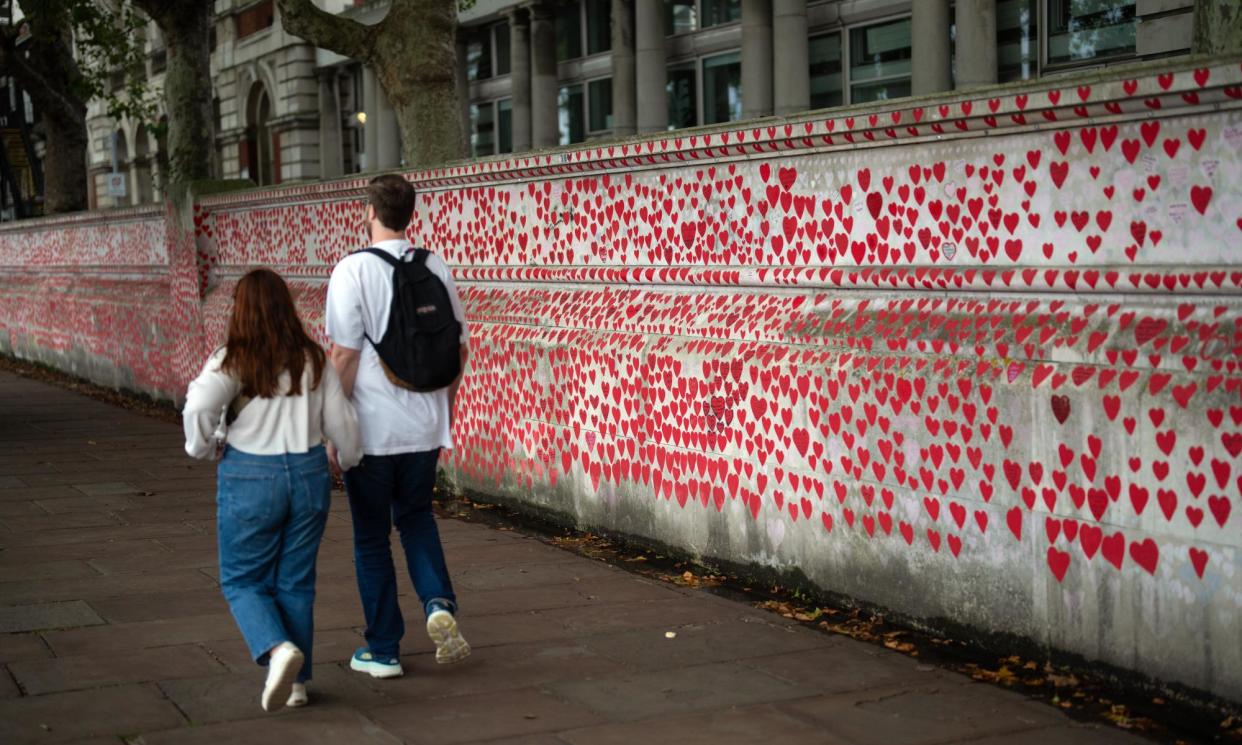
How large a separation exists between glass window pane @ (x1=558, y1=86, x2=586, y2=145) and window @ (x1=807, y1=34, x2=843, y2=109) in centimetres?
684

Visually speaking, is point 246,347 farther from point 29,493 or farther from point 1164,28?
point 1164,28

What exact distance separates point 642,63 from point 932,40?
730 cm

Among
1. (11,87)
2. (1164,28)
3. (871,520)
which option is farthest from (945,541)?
(11,87)

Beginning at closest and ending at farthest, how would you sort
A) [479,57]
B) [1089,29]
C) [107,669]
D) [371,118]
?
[107,669], [1089,29], [479,57], [371,118]

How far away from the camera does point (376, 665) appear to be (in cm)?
553

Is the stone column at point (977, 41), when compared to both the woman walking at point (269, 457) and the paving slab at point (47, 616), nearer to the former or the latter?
the paving slab at point (47, 616)

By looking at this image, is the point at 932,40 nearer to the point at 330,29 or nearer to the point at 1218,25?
the point at 330,29

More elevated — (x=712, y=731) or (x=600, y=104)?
(x=600, y=104)

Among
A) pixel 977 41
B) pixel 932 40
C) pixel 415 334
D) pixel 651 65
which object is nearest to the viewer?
pixel 415 334

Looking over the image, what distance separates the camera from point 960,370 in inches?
227

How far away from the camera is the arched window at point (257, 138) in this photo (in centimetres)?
4238

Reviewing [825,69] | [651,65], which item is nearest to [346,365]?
[825,69]

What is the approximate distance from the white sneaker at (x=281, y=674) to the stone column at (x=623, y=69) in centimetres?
2418

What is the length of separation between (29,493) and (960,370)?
6.56m
